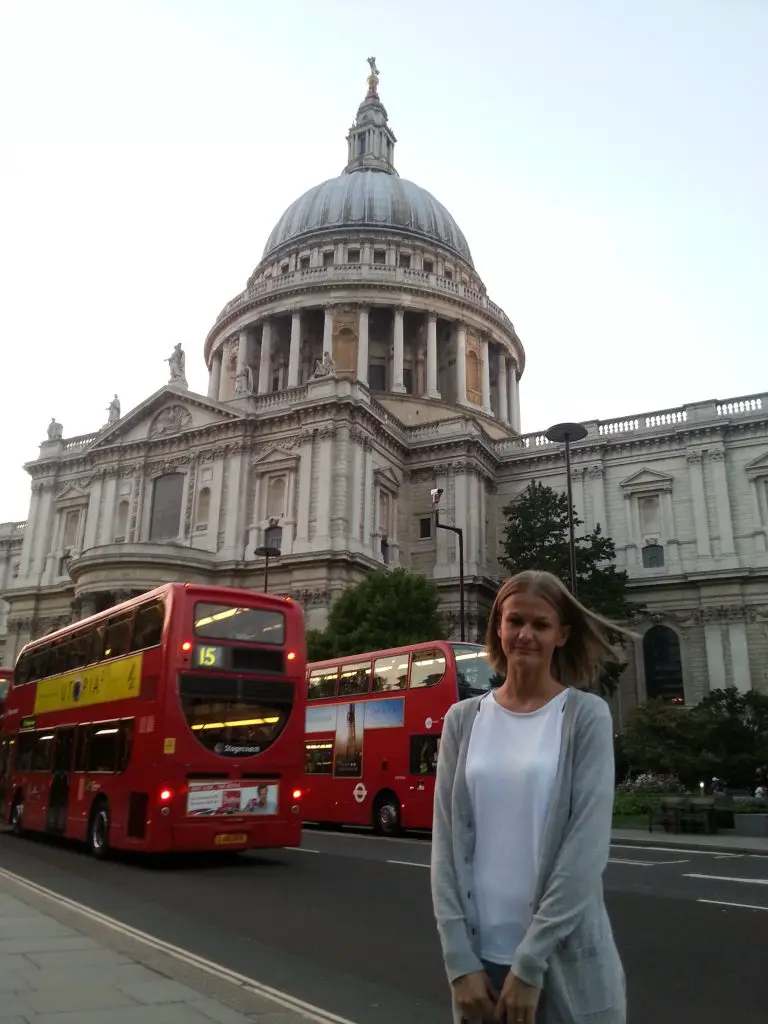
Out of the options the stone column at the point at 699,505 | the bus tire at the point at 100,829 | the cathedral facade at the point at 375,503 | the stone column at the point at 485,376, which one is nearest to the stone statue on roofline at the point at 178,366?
the cathedral facade at the point at 375,503

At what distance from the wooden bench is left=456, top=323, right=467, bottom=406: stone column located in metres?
40.3

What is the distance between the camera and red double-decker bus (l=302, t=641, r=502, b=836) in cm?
2028

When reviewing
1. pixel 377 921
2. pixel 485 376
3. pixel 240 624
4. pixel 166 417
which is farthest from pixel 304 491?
pixel 377 921

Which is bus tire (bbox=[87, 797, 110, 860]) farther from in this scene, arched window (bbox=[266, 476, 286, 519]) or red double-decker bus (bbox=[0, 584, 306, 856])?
arched window (bbox=[266, 476, 286, 519])

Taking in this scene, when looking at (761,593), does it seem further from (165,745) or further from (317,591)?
(165,745)

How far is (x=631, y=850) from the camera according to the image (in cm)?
1795

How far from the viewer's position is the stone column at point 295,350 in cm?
5897

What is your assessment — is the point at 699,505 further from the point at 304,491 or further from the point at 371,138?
the point at 371,138

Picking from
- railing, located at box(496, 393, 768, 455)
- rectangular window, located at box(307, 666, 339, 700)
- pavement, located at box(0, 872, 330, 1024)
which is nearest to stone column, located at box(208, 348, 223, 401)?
railing, located at box(496, 393, 768, 455)

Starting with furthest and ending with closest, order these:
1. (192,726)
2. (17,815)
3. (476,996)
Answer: (17,815) → (192,726) → (476,996)

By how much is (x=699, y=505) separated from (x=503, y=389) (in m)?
24.5

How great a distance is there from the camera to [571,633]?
3.54 m

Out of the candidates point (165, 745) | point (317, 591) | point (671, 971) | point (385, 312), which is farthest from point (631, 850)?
point (385, 312)

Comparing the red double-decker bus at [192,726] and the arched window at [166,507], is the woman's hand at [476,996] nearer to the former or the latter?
the red double-decker bus at [192,726]
